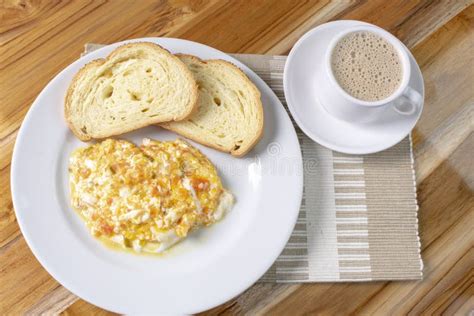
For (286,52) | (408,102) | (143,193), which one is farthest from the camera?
(286,52)

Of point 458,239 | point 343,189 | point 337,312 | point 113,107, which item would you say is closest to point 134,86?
point 113,107

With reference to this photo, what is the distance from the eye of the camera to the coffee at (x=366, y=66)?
1.37 meters

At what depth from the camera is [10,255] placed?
1.41 m

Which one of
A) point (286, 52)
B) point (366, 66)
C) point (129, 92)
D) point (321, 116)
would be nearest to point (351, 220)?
point (321, 116)

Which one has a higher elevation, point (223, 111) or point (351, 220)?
point (223, 111)

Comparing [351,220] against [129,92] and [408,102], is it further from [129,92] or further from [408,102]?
[129,92]

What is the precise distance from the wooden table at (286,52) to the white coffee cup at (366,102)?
0.81 ft

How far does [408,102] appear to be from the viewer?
1429mm

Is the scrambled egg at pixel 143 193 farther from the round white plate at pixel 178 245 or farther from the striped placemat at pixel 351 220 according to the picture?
the striped placemat at pixel 351 220

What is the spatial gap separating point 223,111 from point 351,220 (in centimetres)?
50

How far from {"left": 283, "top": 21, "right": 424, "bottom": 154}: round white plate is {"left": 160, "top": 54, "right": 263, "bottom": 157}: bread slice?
12cm

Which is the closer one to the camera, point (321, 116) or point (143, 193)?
point (143, 193)

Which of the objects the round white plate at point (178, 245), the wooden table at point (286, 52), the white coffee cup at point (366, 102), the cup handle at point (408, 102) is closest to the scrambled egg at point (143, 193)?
the round white plate at point (178, 245)

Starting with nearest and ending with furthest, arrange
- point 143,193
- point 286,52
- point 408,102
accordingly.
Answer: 1. point 143,193
2. point 408,102
3. point 286,52
